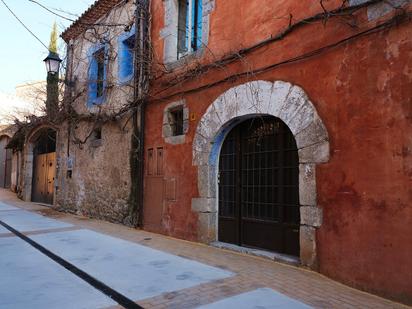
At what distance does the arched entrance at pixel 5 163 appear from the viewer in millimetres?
17734

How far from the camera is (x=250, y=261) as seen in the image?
182 inches

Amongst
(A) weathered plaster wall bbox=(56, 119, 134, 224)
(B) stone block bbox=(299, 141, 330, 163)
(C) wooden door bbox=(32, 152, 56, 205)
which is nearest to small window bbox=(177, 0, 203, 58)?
(A) weathered plaster wall bbox=(56, 119, 134, 224)

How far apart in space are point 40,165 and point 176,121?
9008 millimetres

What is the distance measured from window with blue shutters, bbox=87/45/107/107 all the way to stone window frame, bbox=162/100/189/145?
3.18m

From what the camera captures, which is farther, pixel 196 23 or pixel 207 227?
pixel 196 23

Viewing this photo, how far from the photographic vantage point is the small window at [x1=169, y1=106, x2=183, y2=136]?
6761mm

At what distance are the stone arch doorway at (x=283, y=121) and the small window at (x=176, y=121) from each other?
2.85 ft

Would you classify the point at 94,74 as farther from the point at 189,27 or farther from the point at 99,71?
the point at 189,27

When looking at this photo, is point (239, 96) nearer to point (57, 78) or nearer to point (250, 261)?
point (250, 261)

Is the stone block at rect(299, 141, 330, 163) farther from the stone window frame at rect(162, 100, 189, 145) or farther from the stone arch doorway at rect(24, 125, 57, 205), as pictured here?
the stone arch doorway at rect(24, 125, 57, 205)

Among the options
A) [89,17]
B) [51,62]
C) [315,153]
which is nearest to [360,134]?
[315,153]

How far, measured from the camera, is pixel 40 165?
1369 cm

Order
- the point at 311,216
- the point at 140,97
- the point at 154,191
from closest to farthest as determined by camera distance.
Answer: the point at 311,216, the point at 154,191, the point at 140,97

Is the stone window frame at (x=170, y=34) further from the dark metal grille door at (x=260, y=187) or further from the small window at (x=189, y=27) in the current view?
the dark metal grille door at (x=260, y=187)
